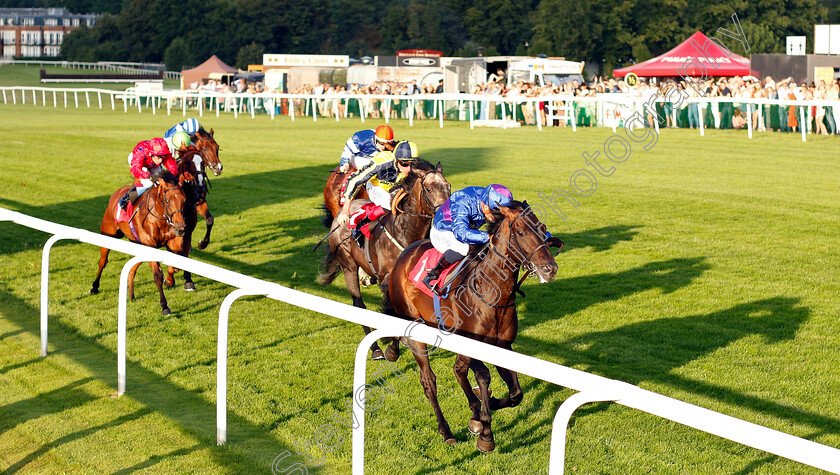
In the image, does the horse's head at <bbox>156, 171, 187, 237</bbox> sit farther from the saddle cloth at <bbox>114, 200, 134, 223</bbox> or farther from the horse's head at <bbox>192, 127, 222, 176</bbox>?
the horse's head at <bbox>192, 127, 222, 176</bbox>

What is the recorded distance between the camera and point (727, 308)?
7516 mm

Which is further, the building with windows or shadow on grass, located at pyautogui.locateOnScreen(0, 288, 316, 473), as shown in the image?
the building with windows

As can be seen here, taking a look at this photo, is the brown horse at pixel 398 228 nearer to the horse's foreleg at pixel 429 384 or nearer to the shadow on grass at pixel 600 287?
the horse's foreleg at pixel 429 384

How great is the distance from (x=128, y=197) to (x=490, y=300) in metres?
4.87

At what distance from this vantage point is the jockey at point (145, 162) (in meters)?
8.35

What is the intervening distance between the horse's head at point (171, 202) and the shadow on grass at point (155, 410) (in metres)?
1.45

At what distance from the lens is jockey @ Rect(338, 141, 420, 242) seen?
6.72 meters

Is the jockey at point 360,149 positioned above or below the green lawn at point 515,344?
above

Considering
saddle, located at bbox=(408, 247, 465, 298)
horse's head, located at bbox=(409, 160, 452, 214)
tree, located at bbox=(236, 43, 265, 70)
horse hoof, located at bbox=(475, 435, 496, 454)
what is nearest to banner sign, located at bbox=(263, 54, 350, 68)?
tree, located at bbox=(236, 43, 265, 70)

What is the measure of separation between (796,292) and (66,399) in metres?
6.01

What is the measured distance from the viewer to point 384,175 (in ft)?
22.9

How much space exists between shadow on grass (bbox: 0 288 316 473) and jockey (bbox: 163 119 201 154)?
3468mm

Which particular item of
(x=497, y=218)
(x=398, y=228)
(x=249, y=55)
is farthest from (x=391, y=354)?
(x=249, y=55)

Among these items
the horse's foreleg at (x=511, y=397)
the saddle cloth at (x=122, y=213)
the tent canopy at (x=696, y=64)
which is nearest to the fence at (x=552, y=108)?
the tent canopy at (x=696, y=64)
